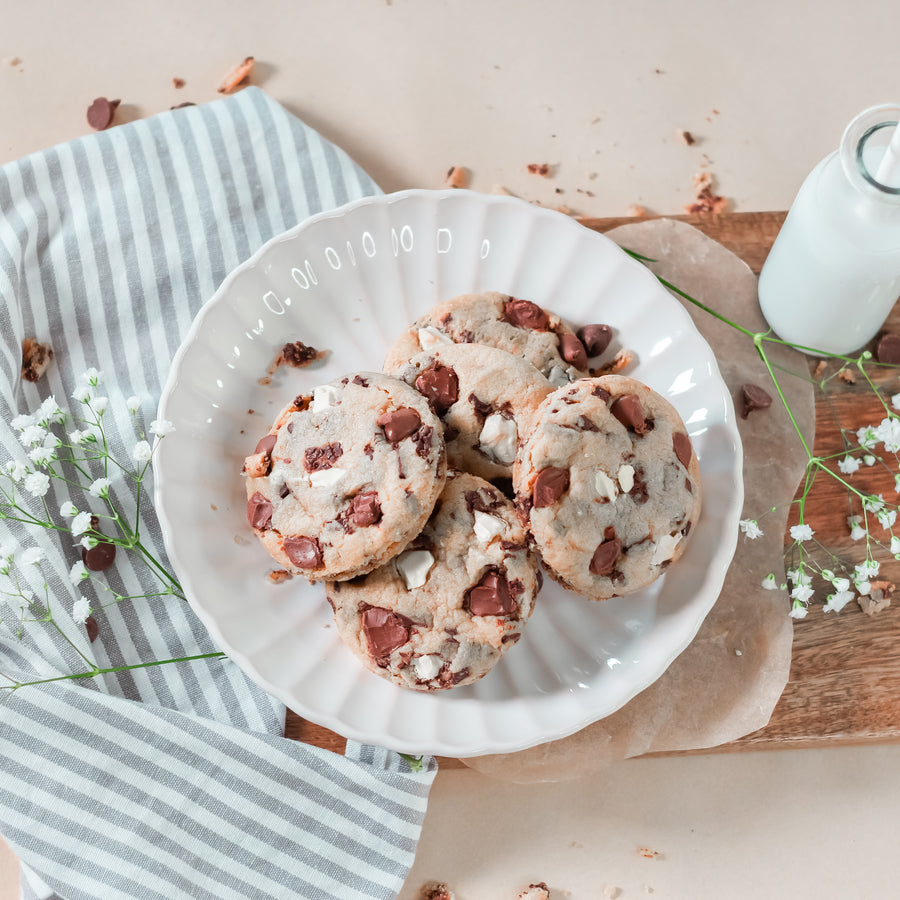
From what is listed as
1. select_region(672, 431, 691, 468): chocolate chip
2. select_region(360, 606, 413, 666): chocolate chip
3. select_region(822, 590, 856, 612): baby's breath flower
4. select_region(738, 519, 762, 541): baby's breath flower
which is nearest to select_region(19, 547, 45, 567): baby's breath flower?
Answer: select_region(360, 606, 413, 666): chocolate chip

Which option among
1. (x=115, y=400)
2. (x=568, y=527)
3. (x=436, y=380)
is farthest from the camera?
(x=115, y=400)

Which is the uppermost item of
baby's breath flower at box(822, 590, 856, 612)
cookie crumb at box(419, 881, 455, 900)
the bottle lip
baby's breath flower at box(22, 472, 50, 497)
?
the bottle lip

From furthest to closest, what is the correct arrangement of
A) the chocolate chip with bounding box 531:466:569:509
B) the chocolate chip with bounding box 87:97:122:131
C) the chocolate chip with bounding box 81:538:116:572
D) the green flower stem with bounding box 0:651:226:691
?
the chocolate chip with bounding box 87:97:122:131, the chocolate chip with bounding box 81:538:116:572, the green flower stem with bounding box 0:651:226:691, the chocolate chip with bounding box 531:466:569:509

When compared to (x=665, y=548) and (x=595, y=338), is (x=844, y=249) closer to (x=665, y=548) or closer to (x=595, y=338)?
(x=595, y=338)

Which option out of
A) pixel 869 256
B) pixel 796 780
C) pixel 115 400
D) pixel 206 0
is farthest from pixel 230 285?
pixel 796 780

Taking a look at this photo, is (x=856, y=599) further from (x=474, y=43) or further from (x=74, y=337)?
(x=74, y=337)

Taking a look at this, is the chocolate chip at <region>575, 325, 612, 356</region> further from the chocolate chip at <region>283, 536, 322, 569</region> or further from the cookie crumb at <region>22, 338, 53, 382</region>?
the cookie crumb at <region>22, 338, 53, 382</region>

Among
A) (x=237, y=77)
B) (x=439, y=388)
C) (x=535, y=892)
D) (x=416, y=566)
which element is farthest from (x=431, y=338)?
(x=535, y=892)
